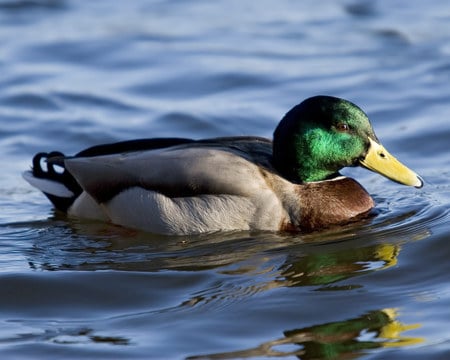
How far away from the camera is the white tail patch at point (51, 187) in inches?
369

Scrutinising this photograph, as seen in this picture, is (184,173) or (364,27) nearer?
(184,173)

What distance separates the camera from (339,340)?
20.7 ft

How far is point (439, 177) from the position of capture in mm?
9766

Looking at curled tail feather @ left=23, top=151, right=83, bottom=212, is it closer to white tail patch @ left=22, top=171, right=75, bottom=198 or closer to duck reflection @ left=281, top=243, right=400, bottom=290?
white tail patch @ left=22, top=171, right=75, bottom=198

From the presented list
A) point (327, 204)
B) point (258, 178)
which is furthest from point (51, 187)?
point (327, 204)

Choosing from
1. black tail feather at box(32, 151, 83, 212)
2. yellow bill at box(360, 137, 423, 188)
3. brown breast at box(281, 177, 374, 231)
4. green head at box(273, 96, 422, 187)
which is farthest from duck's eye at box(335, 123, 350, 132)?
black tail feather at box(32, 151, 83, 212)

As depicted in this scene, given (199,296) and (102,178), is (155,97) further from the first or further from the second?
(199,296)

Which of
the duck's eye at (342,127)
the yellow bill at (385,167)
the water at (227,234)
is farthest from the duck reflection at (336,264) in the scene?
the duck's eye at (342,127)

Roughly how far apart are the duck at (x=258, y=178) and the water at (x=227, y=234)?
5.4 inches

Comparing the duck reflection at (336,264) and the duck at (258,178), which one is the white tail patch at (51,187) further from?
the duck reflection at (336,264)

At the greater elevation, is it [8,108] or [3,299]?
[8,108]

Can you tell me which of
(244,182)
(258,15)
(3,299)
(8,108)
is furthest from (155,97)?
(3,299)

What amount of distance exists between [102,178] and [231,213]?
110 cm

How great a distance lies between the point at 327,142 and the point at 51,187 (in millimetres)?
2301
